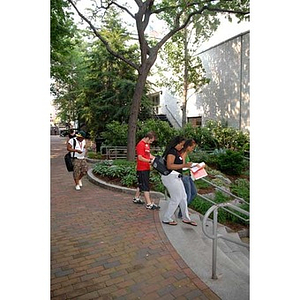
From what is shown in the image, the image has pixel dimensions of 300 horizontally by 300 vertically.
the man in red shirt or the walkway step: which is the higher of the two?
the man in red shirt

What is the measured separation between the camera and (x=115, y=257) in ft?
12.5

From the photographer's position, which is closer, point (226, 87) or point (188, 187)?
point (188, 187)

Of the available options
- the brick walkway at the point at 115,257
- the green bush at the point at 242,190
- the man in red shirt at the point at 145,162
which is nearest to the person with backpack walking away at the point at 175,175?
the brick walkway at the point at 115,257

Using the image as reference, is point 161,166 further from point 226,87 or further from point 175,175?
point 226,87

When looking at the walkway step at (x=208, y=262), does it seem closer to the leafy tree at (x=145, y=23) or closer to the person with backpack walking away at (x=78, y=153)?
the person with backpack walking away at (x=78, y=153)

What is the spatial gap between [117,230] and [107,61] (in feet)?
44.6

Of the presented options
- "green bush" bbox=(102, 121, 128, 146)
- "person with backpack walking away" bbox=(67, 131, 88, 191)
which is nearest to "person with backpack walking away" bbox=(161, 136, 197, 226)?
"person with backpack walking away" bbox=(67, 131, 88, 191)

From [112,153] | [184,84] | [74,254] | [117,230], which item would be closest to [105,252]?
[74,254]

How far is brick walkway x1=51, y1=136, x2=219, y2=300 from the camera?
306 cm

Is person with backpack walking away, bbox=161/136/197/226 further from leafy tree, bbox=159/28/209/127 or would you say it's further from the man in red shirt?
leafy tree, bbox=159/28/209/127

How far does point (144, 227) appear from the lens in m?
4.86

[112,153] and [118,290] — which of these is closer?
[118,290]

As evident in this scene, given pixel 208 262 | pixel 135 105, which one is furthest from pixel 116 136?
pixel 208 262

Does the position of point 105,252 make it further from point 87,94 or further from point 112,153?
point 87,94
